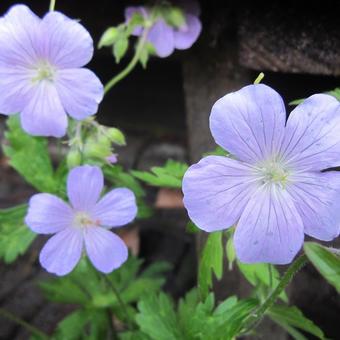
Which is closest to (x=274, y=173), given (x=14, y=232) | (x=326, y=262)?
(x=326, y=262)

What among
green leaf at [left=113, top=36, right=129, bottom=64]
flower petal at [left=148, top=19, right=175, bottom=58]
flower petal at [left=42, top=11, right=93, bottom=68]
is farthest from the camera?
flower petal at [left=148, top=19, right=175, bottom=58]

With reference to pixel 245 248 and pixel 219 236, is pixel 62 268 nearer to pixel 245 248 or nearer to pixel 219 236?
pixel 219 236

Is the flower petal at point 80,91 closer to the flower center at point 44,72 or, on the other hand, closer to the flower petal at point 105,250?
the flower center at point 44,72

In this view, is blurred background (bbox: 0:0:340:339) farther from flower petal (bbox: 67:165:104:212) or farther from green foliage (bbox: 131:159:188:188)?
flower petal (bbox: 67:165:104:212)

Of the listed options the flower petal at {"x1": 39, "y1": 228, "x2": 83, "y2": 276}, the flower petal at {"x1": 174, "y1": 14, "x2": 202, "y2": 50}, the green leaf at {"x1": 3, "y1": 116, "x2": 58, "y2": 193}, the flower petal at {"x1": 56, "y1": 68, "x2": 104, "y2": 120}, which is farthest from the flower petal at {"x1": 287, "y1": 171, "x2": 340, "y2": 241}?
the green leaf at {"x1": 3, "y1": 116, "x2": 58, "y2": 193}

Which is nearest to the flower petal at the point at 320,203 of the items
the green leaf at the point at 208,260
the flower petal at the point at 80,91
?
the green leaf at the point at 208,260

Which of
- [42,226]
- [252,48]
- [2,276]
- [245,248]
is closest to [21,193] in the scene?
[2,276]

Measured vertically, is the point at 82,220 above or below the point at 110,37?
below

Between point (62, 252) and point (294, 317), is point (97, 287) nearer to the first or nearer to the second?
point (62, 252)
